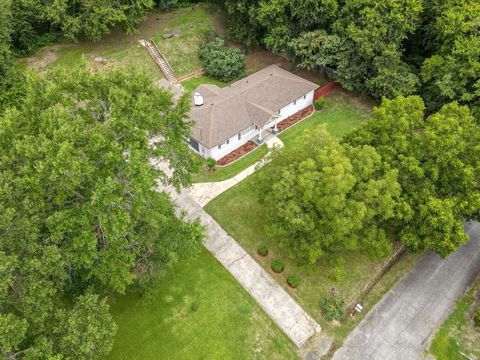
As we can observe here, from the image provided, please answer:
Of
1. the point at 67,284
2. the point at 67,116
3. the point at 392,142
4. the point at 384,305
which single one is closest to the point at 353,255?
the point at 384,305

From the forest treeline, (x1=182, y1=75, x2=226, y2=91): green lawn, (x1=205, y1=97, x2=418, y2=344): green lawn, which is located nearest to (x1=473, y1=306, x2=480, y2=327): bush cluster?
(x1=205, y1=97, x2=418, y2=344): green lawn

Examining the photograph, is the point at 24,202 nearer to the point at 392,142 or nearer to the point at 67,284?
the point at 67,284

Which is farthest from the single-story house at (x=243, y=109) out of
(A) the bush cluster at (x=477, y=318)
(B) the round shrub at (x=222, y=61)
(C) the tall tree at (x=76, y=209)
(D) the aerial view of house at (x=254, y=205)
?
(A) the bush cluster at (x=477, y=318)

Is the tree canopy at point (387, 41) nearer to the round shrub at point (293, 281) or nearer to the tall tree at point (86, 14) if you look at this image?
the tall tree at point (86, 14)

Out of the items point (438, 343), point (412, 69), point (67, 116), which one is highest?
point (67, 116)

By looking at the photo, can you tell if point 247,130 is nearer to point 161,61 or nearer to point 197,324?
point 161,61

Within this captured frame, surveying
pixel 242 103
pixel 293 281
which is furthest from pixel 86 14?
pixel 293 281

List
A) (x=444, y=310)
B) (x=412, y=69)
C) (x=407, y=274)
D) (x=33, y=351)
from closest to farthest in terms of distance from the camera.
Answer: (x=33, y=351) < (x=444, y=310) < (x=407, y=274) < (x=412, y=69)
